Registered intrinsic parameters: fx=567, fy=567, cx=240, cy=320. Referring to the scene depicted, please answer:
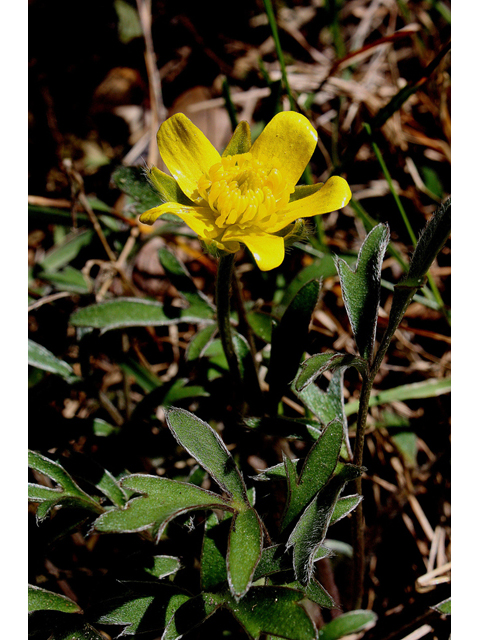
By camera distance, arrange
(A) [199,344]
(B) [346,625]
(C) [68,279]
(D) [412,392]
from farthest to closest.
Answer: (C) [68,279] < (D) [412,392] < (A) [199,344] < (B) [346,625]

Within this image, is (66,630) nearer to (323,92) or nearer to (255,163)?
(255,163)

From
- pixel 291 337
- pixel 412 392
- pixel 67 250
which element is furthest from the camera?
pixel 67 250

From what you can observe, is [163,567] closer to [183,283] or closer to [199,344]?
[199,344]

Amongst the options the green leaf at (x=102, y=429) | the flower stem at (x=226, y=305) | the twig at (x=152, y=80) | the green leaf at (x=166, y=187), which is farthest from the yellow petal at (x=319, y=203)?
the twig at (x=152, y=80)

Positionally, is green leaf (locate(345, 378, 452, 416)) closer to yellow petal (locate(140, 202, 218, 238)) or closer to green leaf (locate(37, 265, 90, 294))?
yellow petal (locate(140, 202, 218, 238))

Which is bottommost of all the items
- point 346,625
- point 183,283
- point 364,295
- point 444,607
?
point 346,625

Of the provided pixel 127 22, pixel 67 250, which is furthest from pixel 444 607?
pixel 127 22
